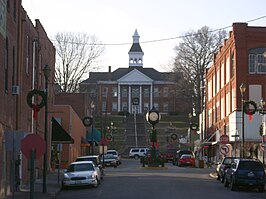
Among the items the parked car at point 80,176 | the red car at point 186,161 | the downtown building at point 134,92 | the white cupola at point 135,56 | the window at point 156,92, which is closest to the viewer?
the parked car at point 80,176

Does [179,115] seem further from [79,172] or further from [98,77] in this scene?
[79,172]

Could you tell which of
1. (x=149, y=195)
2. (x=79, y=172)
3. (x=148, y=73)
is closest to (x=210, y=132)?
(x=79, y=172)

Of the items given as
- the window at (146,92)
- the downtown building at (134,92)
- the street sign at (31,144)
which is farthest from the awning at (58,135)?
the window at (146,92)

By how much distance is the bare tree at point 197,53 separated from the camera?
83938mm

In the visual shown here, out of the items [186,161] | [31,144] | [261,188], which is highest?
[31,144]

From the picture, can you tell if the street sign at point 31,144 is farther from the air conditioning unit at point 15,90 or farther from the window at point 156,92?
the window at point 156,92

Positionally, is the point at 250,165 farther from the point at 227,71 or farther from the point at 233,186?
the point at 227,71

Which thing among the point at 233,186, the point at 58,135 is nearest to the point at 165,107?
the point at 58,135

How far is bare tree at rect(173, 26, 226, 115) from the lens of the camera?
275 ft

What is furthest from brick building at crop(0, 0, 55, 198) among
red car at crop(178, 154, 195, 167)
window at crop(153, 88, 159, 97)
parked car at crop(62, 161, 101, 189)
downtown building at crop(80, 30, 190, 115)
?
window at crop(153, 88, 159, 97)

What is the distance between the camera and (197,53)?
277 feet

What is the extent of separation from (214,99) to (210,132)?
581 centimetres

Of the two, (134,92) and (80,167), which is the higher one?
(134,92)

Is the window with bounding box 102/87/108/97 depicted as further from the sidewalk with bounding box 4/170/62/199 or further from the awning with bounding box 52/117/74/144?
the sidewalk with bounding box 4/170/62/199
